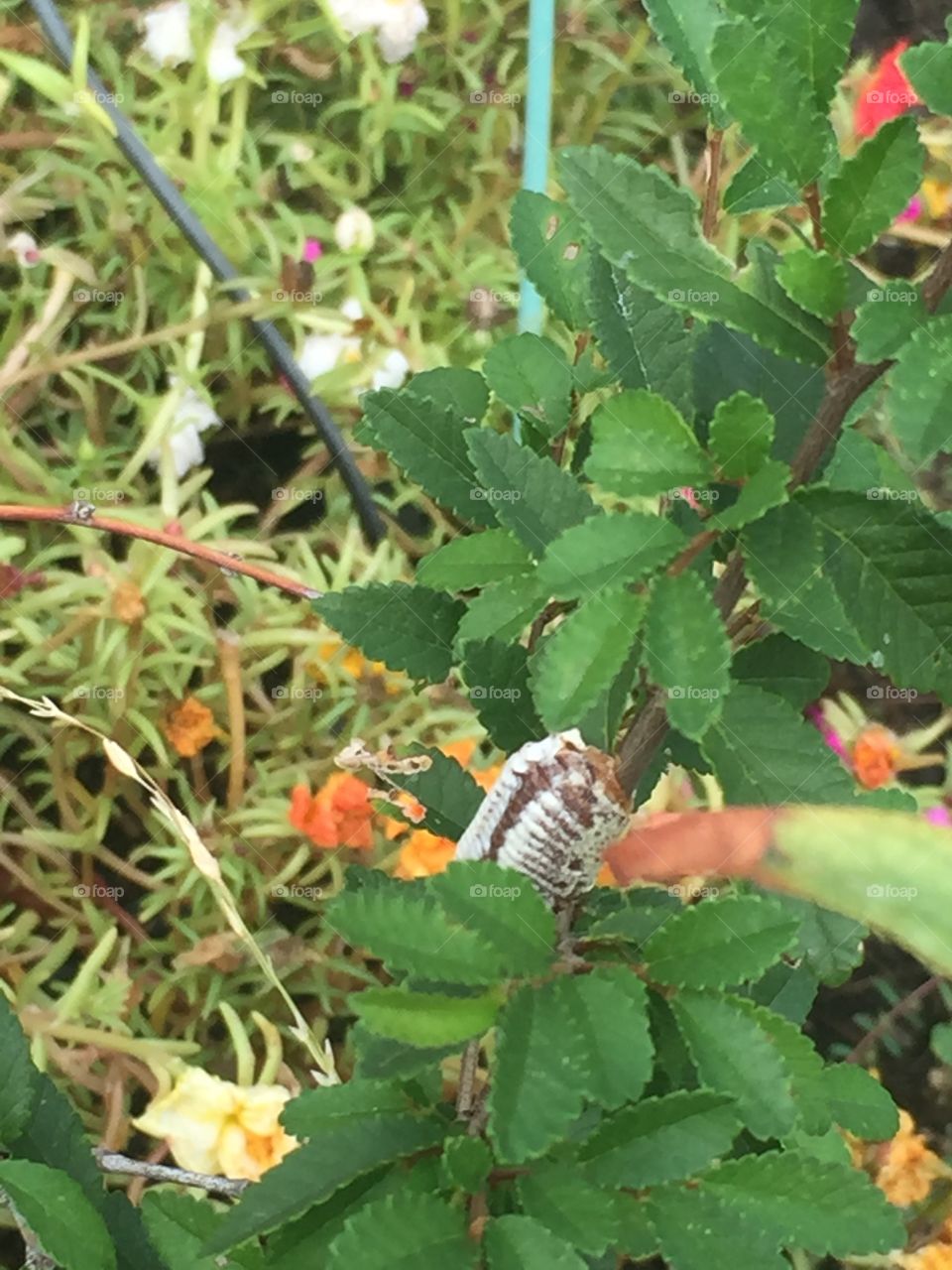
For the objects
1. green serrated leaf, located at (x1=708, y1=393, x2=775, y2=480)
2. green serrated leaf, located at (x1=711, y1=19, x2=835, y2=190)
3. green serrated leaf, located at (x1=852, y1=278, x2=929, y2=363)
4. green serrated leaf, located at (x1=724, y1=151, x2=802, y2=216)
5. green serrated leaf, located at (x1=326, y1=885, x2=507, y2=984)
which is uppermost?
green serrated leaf, located at (x1=711, y1=19, x2=835, y2=190)

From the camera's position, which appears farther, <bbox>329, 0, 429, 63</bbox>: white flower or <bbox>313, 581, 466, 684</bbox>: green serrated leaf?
<bbox>329, 0, 429, 63</bbox>: white flower

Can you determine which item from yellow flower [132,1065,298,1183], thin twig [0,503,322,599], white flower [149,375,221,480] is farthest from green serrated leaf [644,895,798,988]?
white flower [149,375,221,480]

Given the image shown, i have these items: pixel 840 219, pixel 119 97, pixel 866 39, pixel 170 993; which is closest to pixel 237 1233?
pixel 840 219

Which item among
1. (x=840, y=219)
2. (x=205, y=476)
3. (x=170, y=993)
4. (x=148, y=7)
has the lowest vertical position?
(x=170, y=993)

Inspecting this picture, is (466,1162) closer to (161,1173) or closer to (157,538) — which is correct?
(161,1173)

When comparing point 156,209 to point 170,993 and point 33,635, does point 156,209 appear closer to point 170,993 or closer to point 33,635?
point 33,635

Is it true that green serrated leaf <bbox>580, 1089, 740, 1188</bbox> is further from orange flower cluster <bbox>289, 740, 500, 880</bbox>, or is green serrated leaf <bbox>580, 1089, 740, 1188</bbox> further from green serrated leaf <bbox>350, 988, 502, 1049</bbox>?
orange flower cluster <bbox>289, 740, 500, 880</bbox>

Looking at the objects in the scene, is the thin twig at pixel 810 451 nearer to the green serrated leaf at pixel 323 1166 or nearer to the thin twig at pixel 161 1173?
the green serrated leaf at pixel 323 1166
